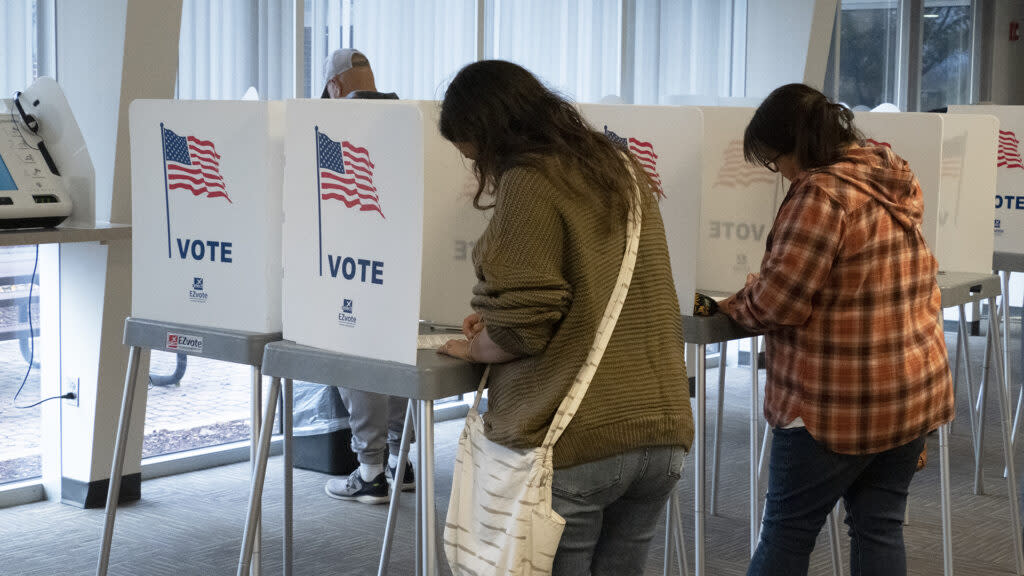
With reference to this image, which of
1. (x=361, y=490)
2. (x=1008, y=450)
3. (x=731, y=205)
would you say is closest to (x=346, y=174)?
(x=731, y=205)

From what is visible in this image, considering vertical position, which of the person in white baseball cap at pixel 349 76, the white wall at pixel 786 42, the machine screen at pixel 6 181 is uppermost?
the white wall at pixel 786 42

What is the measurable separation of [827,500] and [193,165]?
135 centimetres

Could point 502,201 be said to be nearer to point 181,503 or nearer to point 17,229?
point 17,229

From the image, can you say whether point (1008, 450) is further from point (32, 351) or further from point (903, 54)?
point (903, 54)

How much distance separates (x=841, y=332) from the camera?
209cm

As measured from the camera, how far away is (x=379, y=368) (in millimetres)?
1913

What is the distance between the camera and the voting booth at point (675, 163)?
Answer: 8.04 feet

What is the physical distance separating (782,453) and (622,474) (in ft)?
1.74

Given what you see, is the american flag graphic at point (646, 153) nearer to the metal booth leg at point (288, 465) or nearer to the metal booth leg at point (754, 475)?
the metal booth leg at point (754, 475)

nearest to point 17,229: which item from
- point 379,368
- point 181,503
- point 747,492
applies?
point 181,503

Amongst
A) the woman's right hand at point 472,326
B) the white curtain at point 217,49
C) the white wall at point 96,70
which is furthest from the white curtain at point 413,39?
the woman's right hand at point 472,326

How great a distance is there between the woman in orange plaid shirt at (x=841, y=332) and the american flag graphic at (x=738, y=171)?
25.9 inches

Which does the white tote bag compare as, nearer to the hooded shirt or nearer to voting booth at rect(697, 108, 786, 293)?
the hooded shirt

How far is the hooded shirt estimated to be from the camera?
6.77 feet
